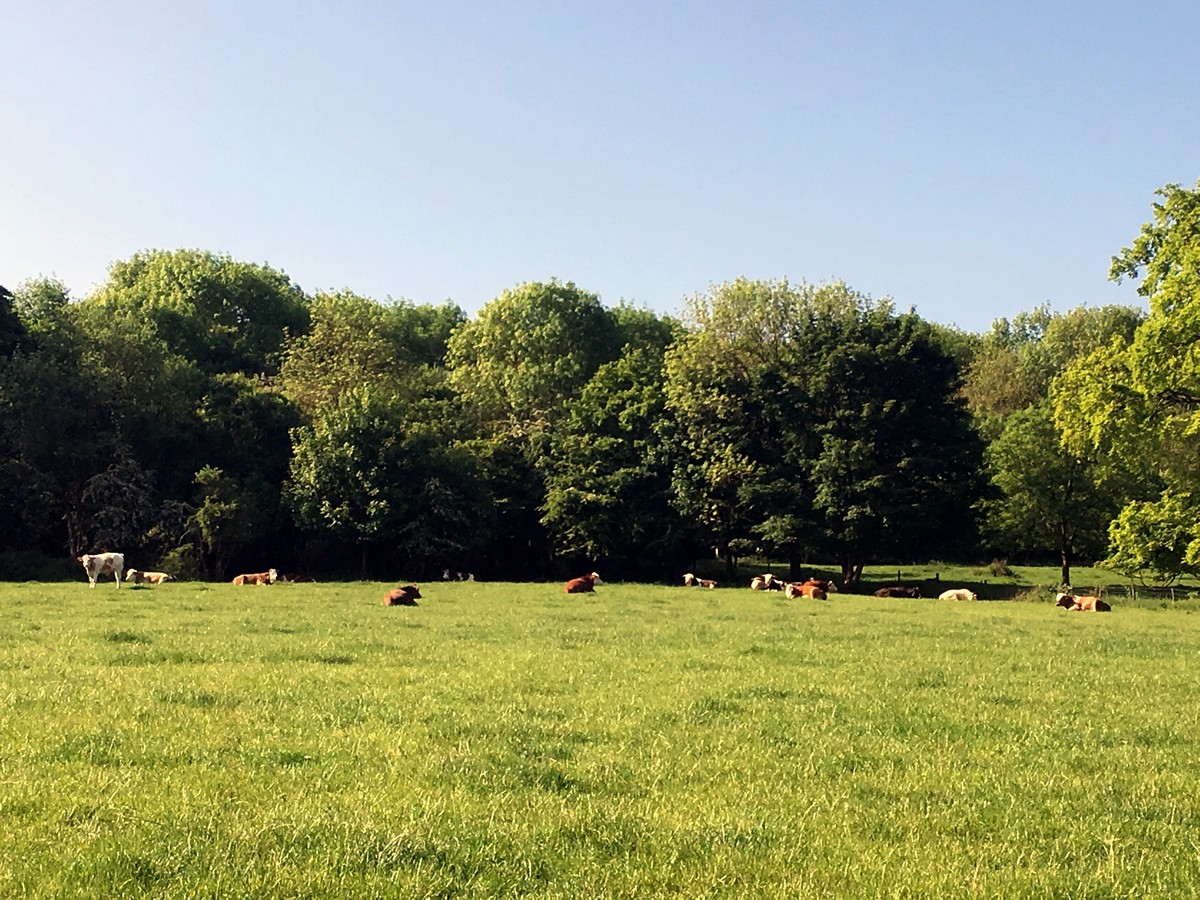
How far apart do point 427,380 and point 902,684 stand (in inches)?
2192

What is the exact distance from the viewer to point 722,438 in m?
54.8

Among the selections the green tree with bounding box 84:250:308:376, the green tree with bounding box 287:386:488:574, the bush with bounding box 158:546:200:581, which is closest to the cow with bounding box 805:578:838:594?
the green tree with bounding box 287:386:488:574

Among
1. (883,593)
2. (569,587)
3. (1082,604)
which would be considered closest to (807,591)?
(883,593)

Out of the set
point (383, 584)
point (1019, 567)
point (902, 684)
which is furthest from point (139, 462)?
point (1019, 567)

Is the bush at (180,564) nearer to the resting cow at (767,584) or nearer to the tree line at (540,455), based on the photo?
the tree line at (540,455)

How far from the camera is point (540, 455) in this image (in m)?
59.2

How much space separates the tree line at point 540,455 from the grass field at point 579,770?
31737 mm

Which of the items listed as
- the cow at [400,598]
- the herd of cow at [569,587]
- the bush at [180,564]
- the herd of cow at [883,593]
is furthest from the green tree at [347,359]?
the cow at [400,598]

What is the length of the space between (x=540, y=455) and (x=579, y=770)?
50.7 metres

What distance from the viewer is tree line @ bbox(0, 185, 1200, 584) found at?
49.2m

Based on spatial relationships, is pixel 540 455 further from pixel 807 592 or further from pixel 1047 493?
pixel 1047 493

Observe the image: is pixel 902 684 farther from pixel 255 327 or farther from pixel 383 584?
pixel 255 327

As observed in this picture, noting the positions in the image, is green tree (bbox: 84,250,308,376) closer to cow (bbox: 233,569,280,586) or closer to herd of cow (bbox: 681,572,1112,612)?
cow (bbox: 233,569,280,586)

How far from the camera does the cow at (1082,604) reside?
1517 inches
